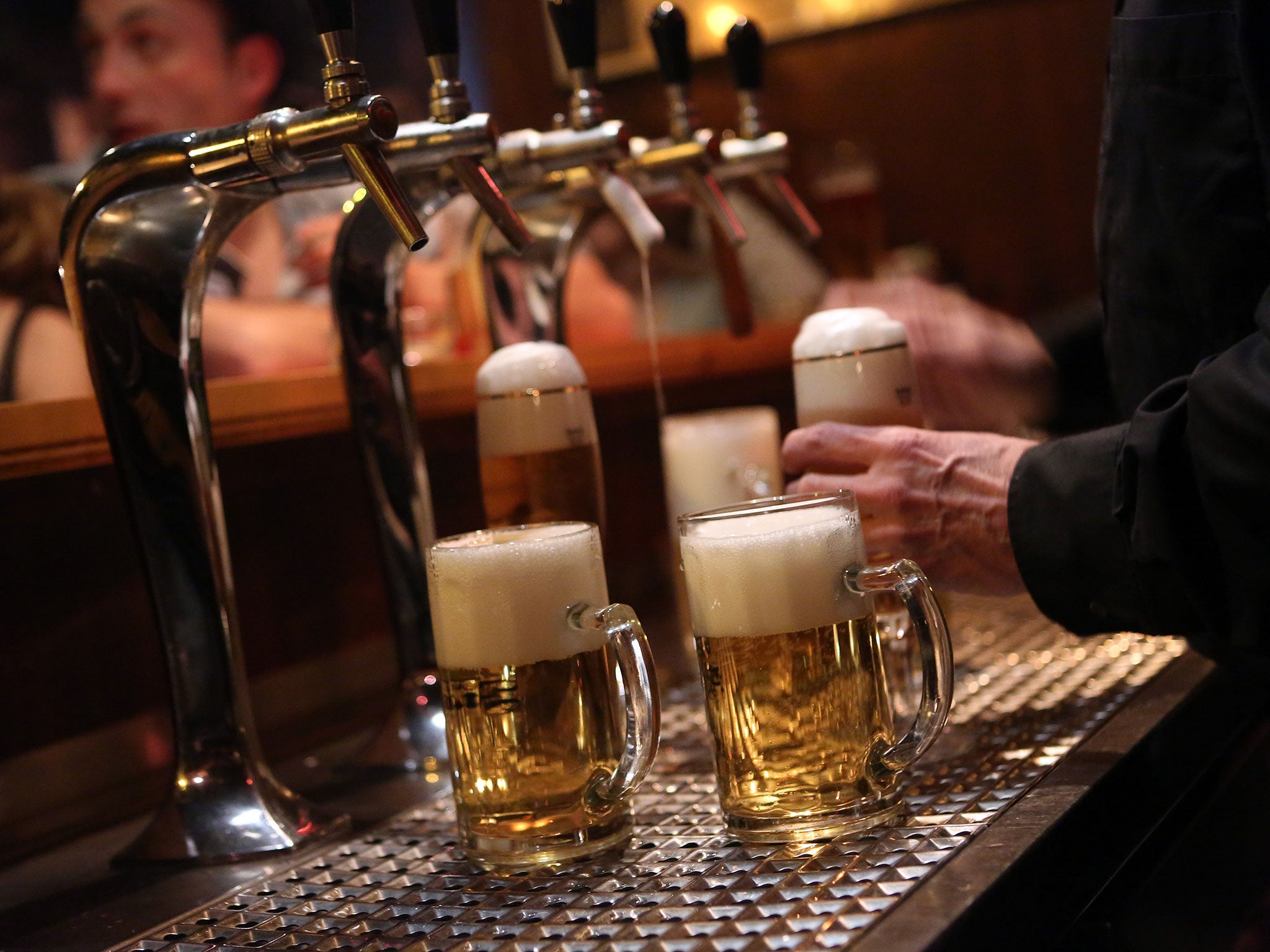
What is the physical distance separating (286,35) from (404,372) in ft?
4.49

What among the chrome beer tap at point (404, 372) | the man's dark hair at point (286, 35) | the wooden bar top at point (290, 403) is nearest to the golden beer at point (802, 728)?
the chrome beer tap at point (404, 372)

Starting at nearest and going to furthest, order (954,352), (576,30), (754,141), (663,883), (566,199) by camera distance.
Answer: (663,883) → (576,30) → (566,199) → (754,141) → (954,352)

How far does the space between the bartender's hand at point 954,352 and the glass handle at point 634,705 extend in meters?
0.79

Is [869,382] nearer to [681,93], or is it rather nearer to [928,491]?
[928,491]

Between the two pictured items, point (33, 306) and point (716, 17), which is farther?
point (716, 17)

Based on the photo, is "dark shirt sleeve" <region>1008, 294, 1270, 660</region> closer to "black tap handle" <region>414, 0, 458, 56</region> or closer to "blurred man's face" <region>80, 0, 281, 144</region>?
"black tap handle" <region>414, 0, 458, 56</region>

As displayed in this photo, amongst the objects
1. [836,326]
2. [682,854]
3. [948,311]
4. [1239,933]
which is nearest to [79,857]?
[682,854]

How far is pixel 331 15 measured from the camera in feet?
2.76

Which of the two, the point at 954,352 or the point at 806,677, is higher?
the point at 954,352

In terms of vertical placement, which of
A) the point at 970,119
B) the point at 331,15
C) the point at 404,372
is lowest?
the point at 404,372

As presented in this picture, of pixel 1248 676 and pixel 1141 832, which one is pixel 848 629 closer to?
pixel 1141 832

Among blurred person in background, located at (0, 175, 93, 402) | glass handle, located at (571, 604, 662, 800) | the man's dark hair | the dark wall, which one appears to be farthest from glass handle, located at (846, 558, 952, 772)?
the dark wall

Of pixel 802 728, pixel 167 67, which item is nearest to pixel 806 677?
pixel 802 728

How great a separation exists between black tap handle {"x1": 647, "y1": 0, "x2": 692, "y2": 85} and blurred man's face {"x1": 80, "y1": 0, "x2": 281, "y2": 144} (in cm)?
103
